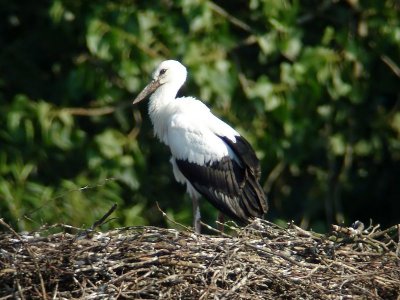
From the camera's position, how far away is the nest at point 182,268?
8445 mm

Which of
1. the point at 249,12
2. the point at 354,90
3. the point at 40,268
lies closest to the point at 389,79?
the point at 354,90

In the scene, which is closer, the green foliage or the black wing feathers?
the black wing feathers

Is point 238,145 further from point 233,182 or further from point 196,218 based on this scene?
point 196,218

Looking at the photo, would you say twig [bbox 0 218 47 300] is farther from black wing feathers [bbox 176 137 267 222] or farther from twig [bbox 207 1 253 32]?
twig [bbox 207 1 253 32]

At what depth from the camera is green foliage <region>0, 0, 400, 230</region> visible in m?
12.5

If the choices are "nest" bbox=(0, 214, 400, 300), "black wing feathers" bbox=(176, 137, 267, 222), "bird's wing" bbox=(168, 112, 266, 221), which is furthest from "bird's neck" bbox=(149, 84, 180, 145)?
"nest" bbox=(0, 214, 400, 300)

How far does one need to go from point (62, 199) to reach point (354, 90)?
2.45 meters

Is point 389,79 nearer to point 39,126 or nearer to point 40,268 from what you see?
point 39,126

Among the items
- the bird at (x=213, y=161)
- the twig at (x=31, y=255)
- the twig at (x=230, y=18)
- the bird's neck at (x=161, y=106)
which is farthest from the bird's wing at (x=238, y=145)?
the twig at (x=31, y=255)

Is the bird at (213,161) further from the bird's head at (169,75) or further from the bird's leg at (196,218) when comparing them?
the bird's head at (169,75)

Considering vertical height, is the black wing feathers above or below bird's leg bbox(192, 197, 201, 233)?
above

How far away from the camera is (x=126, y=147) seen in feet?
42.5

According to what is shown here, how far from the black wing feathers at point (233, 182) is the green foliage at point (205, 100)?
1139 millimetres

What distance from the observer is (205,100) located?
495 inches
